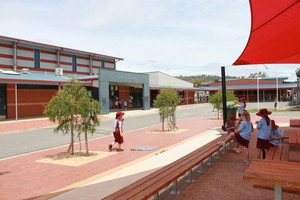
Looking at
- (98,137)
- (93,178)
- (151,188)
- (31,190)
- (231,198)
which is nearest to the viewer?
(151,188)

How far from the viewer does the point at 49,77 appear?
26.3 m

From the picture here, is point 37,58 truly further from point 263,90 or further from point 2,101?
point 263,90

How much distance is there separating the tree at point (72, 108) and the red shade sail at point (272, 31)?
193 inches

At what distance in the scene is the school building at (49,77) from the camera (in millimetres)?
22781

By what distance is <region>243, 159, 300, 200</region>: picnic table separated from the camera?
3.21m

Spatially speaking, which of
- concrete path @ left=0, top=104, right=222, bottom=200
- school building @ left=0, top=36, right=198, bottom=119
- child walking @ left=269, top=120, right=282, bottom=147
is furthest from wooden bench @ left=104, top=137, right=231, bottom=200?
school building @ left=0, top=36, right=198, bottom=119

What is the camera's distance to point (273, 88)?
182 ft

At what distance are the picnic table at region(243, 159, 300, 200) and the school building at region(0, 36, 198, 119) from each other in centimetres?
1464

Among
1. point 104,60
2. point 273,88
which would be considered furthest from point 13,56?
point 273,88

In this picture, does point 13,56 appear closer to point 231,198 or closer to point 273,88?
point 231,198

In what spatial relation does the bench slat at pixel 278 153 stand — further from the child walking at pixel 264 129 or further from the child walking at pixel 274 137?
the child walking at pixel 264 129

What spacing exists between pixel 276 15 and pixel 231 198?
11.3 feet

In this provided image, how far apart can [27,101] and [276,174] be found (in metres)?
24.2

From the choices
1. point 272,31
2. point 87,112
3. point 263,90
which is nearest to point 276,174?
point 272,31
